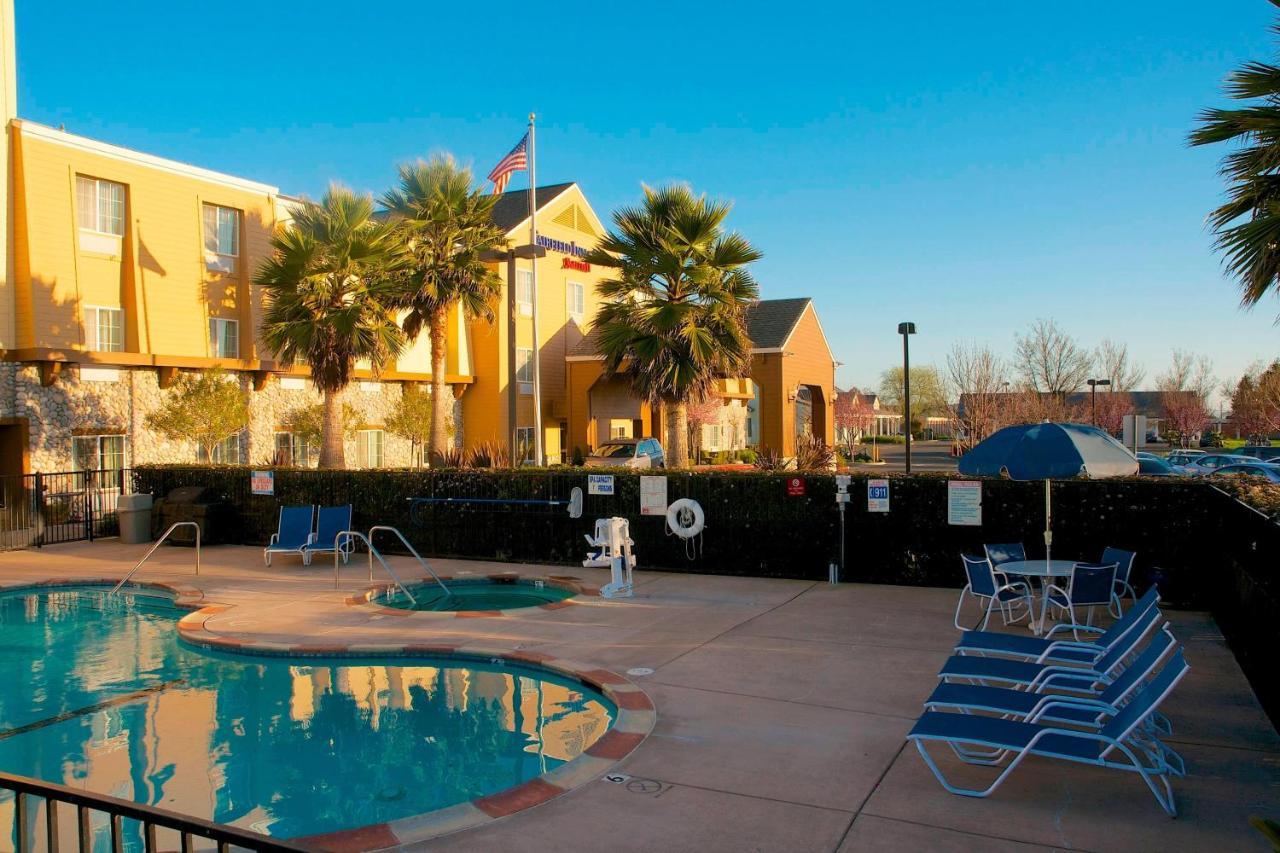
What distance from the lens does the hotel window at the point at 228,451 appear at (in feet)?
82.5

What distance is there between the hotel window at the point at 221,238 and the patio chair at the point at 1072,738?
2464 cm

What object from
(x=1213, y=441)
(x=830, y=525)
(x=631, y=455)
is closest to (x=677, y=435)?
(x=830, y=525)

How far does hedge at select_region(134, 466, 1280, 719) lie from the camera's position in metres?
9.55

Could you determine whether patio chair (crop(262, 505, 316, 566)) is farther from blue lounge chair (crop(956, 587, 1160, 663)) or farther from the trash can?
blue lounge chair (crop(956, 587, 1160, 663))

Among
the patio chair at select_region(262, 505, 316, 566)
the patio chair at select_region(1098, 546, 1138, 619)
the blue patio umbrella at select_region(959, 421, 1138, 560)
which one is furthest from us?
the patio chair at select_region(262, 505, 316, 566)

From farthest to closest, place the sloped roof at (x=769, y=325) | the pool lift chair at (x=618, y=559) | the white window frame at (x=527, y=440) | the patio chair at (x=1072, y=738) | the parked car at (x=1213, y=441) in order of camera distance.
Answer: the parked car at (x=1213, y=441), the sloped roof at (x=769, y=325), the white window frame at (x=527, y=440), the pool lift chair at (x=618, y=559), the patio chair at (x=1072, y=738)

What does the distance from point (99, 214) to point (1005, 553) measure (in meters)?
22.3

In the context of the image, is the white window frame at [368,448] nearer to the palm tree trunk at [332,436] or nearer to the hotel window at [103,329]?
the palm tree trunk at [332,436]

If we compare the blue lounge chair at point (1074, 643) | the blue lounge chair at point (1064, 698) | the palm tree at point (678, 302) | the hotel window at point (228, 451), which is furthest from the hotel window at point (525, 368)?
the blue lounge chair at point (1064, 698)

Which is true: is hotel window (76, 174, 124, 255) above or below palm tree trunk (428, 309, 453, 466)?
above

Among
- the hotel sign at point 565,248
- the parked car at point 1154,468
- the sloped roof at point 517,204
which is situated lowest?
the parked car at point 1154,468

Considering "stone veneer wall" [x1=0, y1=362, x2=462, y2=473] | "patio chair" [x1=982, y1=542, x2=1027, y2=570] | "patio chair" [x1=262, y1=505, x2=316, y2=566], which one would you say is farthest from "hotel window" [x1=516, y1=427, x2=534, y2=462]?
"patio chair" [x1=982, y1=542, x2=1027, y2=570]

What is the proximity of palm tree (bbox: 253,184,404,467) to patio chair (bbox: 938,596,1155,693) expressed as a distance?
18069 millimetres

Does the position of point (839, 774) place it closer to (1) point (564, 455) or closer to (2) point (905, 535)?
(2) point (905, 535)
